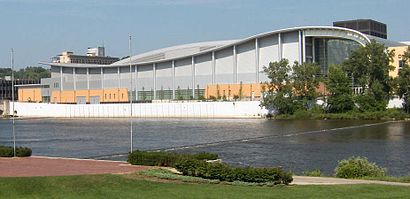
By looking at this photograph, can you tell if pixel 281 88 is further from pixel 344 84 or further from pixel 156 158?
pixel 156 158

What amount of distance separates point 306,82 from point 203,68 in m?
38.2

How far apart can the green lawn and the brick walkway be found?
18.2ft

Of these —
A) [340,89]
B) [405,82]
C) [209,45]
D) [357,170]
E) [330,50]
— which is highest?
[209,45]

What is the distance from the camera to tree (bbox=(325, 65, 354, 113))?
11969 cm

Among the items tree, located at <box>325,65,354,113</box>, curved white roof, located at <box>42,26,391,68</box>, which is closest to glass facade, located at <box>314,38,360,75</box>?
curved white roof, located at <box>42,26,391,68</box>

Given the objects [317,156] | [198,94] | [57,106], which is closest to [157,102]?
[198,94]

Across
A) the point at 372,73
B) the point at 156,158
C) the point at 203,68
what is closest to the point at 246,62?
the point at 203,68

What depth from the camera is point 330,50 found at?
471ft

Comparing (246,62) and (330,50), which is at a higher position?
(330,50)

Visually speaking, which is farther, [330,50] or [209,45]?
[209,45]

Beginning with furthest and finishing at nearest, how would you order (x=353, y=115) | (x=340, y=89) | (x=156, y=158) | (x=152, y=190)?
(x=340, y=89) < (x=353, y=115) < (x=156, y=158) < (x=152, y=190)

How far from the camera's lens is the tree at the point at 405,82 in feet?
370

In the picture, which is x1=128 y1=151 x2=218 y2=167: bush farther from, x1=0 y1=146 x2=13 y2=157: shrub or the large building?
the large building

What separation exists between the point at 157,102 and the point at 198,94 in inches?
463
